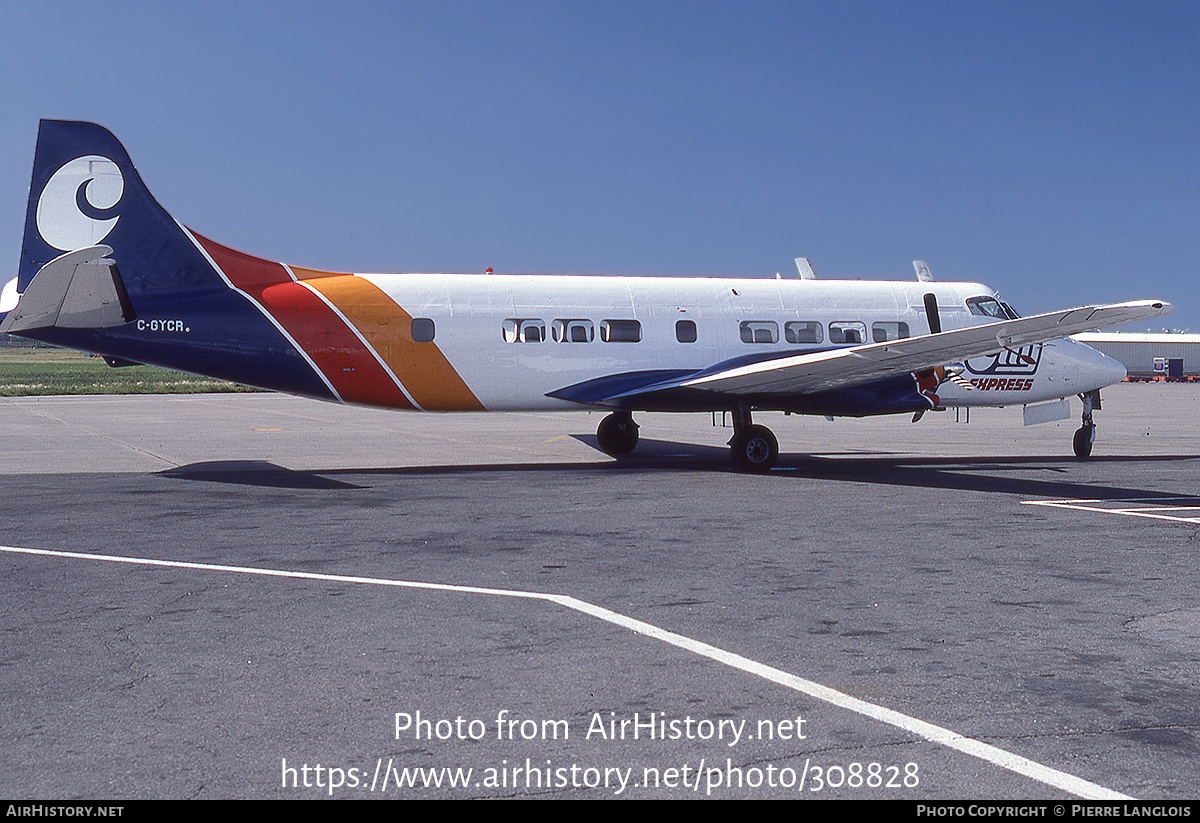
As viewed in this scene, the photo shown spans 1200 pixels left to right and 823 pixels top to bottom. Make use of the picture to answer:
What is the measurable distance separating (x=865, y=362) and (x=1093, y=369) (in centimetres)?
792

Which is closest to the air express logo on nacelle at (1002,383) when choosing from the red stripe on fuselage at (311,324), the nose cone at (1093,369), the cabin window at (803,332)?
the nose cone at (1093,369)

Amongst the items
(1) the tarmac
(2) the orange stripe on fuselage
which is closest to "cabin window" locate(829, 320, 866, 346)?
(1) the tarmac

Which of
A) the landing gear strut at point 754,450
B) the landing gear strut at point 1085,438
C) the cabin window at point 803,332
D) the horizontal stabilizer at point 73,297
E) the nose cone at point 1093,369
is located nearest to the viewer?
the horizontal stabilizer at point 73,297

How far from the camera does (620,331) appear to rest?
19109mm

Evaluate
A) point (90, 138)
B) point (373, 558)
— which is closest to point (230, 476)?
point (90, 138)

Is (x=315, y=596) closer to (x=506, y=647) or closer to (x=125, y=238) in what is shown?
(x=506, y=647)

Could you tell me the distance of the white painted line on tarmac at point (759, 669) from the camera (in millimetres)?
4465

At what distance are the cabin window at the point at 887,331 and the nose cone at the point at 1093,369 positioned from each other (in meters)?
3.71

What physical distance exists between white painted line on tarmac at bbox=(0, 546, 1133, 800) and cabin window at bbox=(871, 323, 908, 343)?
14.2m

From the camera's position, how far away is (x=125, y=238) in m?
16.9

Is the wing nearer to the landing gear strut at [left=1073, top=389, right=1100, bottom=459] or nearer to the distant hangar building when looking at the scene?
the landing gear strut at [left=1073, top=389, right=1100, bottom=459]

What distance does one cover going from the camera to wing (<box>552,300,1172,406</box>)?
14.2 meters

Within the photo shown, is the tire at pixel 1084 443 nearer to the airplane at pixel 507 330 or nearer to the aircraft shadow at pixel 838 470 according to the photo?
the airplane at pixel 507 330

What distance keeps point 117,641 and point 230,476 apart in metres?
10.3
